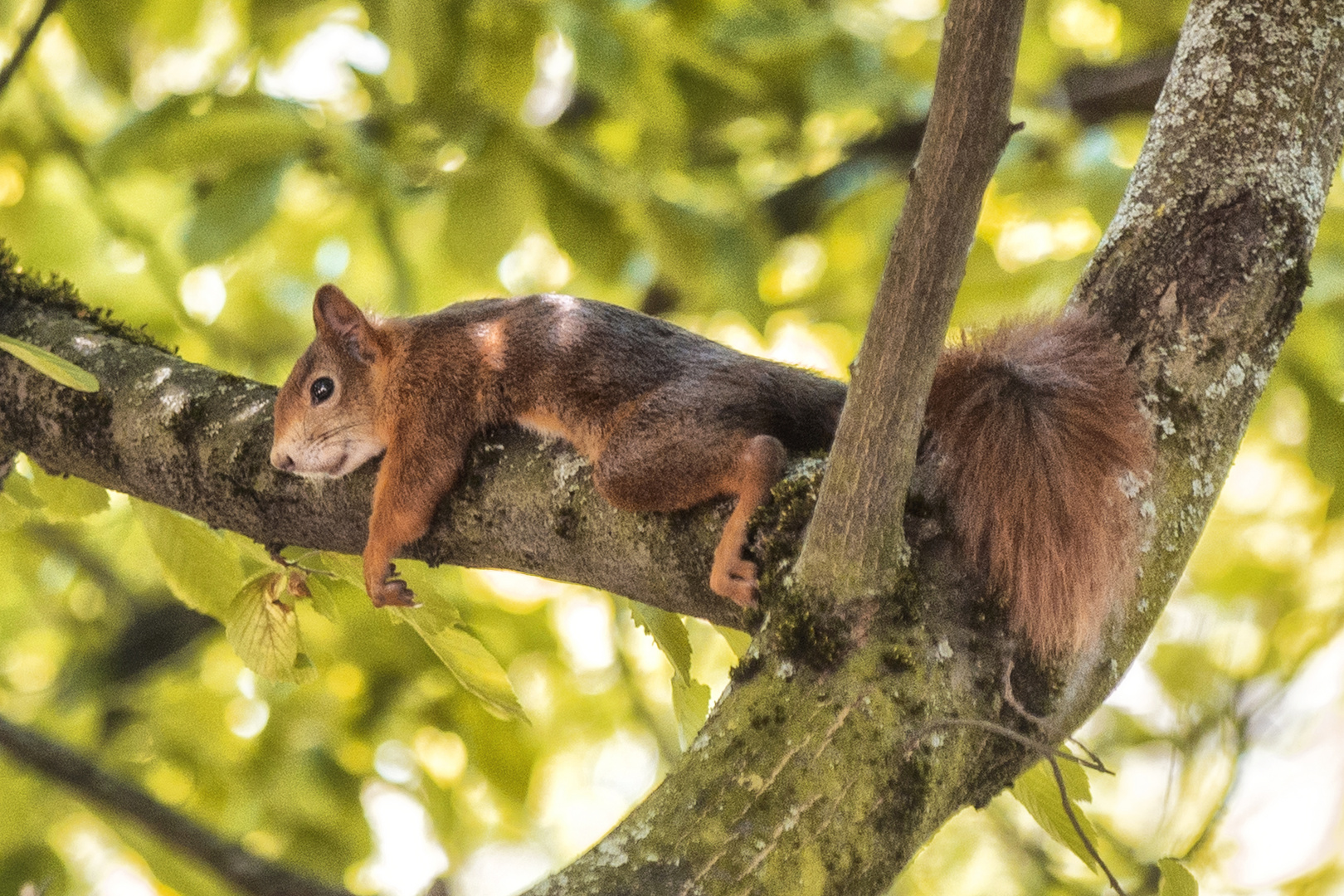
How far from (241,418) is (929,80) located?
8.83 feet

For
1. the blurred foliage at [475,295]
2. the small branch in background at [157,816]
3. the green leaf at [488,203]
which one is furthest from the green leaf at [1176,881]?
the green leaf at [488,203]

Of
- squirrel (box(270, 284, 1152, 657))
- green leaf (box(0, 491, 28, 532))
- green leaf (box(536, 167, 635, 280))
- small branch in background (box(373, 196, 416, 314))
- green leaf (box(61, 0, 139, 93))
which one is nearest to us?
squirrel (box(270, 284, 1152, 657))

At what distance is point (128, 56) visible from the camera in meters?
3.40

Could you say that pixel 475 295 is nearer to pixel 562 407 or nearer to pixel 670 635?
pixel 562 407

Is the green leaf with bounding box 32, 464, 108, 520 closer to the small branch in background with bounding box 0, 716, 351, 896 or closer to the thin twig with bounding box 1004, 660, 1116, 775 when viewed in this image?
the small branch in background with bounding box 0, 716, 351, 896

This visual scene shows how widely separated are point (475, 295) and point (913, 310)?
3.51 m

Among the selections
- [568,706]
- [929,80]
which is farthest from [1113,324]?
[568,706]

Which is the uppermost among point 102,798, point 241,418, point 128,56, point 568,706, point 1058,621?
point 128,56

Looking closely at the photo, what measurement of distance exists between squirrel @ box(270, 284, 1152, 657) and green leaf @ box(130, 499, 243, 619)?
0.92 ft

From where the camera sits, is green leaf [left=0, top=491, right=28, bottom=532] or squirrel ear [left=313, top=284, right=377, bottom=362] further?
squirrel ear [left=313, top=284, right=377, bottom=362]

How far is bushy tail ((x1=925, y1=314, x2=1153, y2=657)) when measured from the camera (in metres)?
1.48

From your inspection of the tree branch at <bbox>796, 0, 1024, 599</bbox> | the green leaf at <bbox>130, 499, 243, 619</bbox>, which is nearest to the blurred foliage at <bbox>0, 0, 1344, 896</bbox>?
the green leaf at <bbox>130, 499, 243, 619</bbox>

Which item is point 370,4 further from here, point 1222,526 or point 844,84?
point 1222,526

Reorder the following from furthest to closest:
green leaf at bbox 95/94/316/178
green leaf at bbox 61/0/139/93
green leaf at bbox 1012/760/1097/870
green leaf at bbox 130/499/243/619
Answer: green leaf at bbox 61/0/139/93, green leaf at bbox 95/94/316/178, green leaf at bbox 130/499/243/619, green leaf at bbox 1012/760/1097/870
